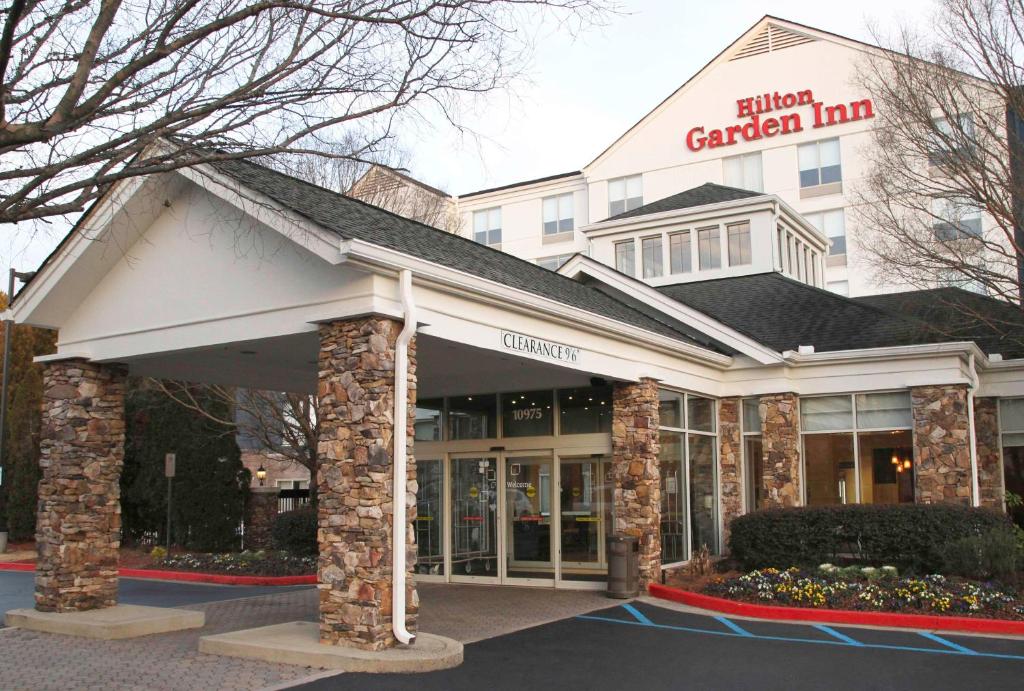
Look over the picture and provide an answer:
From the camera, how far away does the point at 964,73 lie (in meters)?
17.6

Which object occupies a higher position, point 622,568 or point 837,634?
point 622,568

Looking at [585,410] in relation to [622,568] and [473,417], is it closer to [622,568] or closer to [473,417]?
[473,417]

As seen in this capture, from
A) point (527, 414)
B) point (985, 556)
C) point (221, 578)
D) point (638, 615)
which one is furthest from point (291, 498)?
point (985, 556)

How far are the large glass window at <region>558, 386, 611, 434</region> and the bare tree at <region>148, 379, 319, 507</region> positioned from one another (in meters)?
8.00

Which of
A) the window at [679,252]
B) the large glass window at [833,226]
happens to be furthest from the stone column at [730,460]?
the large glass window at [833,226]

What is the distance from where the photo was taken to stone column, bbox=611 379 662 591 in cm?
1535

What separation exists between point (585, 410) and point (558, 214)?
28951 millimetres

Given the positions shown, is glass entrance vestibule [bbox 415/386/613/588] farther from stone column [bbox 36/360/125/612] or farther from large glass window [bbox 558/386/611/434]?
stone column [bbox 36/360/125/612]

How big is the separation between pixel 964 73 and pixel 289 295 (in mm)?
13518

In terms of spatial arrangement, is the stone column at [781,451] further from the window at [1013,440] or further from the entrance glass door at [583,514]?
the window at [1013,440]

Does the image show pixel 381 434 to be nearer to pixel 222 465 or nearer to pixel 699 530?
pixel 699 530

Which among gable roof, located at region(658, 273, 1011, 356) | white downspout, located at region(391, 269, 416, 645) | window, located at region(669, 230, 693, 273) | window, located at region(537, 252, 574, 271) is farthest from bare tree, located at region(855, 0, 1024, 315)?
window, located at region(537, 252, 574, 271)

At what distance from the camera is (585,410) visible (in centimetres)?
1675

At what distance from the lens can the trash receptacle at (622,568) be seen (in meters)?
14.9
